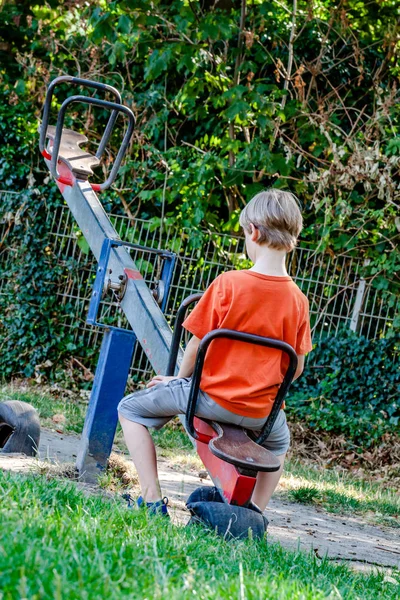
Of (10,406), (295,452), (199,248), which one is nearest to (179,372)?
(10,406)

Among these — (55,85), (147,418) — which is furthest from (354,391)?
(147,418)

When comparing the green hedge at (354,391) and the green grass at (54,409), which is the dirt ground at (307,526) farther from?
the green hedge at (354,391)

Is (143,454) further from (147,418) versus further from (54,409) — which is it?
(54,409)

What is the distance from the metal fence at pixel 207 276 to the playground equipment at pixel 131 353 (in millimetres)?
3662

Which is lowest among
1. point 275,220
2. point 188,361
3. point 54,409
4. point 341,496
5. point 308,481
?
point 54,409

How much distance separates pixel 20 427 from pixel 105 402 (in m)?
0.79

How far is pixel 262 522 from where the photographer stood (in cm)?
307

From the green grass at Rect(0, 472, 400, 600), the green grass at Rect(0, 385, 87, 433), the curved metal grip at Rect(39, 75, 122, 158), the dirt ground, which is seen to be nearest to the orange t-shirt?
the green grass at Rect(0, 472, 400, 600)

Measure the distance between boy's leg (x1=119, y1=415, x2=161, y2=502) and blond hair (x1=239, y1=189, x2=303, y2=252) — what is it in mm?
955

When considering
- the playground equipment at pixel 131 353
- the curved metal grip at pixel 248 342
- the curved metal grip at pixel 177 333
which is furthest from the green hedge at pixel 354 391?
the curved metal grip at pixel 248 342

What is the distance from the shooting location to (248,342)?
119 inches

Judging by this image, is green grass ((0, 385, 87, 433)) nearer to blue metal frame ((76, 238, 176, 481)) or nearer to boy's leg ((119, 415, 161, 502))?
blue metal frame ((76, 238, 176, 481))

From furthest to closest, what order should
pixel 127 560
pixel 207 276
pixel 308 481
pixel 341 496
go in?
pixel 207 276
pixel 308 481
pixel 341 496
pixel 127 560

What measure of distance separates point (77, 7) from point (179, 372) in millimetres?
7985
